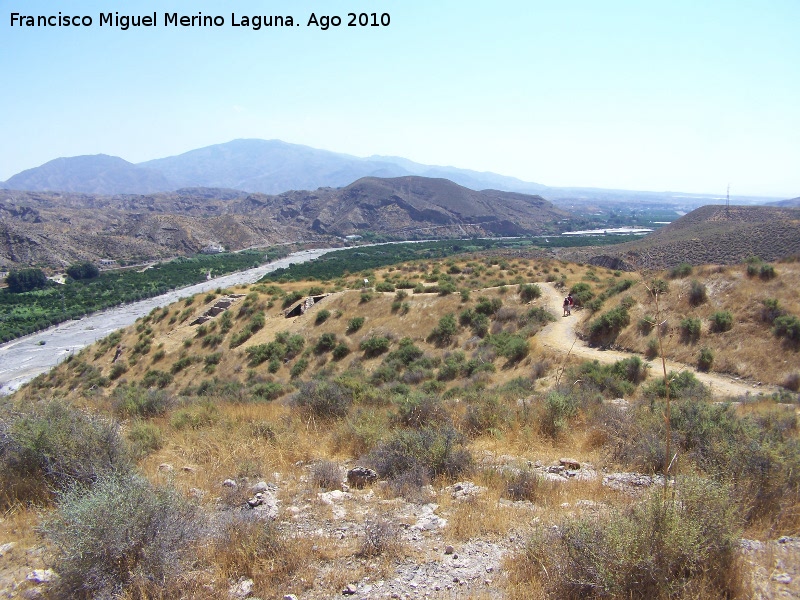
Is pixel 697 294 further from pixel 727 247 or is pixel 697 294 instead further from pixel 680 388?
pixel 727 247

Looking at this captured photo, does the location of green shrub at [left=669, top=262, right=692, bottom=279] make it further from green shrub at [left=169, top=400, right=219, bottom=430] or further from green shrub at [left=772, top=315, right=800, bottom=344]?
green shrub at [left=169, top=400, right=219, bottom=430]

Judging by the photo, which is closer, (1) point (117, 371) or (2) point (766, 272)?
(2) point (766, 272)

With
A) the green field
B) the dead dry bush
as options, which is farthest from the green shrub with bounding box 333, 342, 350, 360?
the green field

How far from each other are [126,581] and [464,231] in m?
156

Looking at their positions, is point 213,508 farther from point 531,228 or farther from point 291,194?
point 291,194

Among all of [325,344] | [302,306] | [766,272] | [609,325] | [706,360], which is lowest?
[325,344]

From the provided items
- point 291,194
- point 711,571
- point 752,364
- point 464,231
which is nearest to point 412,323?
point 752,364

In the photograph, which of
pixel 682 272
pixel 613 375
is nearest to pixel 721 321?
pixel 682 272

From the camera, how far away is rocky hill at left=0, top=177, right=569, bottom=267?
104 metres

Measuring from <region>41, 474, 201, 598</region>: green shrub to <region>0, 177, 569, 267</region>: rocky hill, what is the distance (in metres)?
114

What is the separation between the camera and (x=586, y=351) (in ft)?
58.1

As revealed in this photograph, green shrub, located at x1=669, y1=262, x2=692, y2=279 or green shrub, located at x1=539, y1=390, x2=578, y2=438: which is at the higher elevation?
green shrub, located at x1=669, y1=262, x2=692, y2=279

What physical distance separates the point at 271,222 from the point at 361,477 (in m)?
151

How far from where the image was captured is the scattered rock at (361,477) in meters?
5.99
